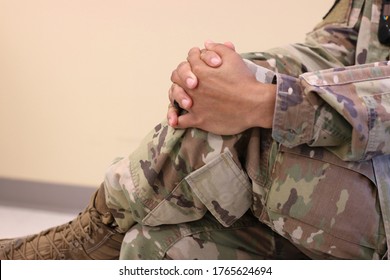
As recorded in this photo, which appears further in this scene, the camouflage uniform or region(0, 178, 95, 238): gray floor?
region(0, 178, 95, 238): gray floor

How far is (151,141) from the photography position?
748mm

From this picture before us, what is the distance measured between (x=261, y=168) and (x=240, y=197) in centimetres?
5

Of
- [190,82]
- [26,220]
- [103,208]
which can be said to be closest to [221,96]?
[190,82]

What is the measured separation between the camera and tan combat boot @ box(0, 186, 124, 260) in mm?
825

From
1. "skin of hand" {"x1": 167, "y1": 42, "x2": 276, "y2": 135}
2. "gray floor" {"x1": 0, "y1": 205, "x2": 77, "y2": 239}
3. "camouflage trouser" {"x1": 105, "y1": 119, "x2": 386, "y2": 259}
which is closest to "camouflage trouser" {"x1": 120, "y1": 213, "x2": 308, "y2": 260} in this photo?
"camouflage trouser" {"x1": 105, "y1": 119, "x2": 386, "y2": 259}

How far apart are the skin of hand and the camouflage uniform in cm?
2

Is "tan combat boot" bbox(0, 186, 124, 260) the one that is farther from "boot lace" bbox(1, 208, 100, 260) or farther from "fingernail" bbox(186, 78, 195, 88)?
"fingernail" bbox(186, 78, 195, 88)

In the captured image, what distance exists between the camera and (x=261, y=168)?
0.69 metres

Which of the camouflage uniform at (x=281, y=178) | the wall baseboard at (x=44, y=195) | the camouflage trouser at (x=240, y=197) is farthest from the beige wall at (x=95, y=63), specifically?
the camouflage trouser at (x=240, y=197)

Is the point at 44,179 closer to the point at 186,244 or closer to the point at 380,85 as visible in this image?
the point at 186,244

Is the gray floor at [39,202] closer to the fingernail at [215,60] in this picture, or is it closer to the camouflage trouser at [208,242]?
the camouflage trouser at [208,242]

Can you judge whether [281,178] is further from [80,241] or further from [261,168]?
[80,241]

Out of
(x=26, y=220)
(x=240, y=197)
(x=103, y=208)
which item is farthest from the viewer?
(x=26, y=220)
